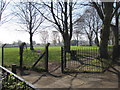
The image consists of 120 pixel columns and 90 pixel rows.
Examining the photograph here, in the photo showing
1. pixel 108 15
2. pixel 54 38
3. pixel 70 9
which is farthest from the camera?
pixel 54 38

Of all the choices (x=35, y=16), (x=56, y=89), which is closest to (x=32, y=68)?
(x=56, y=89)

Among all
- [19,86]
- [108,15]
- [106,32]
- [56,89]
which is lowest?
[56,89]

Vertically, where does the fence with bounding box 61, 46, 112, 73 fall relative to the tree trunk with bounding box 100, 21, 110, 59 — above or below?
below

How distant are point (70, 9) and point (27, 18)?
10671 mm

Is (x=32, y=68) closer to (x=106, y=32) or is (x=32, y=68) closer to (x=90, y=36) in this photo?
(x=106, y=32)

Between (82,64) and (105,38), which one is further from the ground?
(105,38)

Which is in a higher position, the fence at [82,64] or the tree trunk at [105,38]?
the tree trunk at [105,38]

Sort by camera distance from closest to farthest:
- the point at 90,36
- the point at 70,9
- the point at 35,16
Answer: the point at 70,9, the point at 35,16, the point at 90,36

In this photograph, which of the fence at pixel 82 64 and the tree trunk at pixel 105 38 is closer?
the fence at pixel 82 64

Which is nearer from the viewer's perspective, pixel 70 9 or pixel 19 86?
pixel 19 86

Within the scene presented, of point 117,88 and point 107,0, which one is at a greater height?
point 107,0

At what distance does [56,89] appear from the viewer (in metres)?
4.14

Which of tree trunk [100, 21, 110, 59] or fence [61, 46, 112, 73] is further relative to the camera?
tree trunk [100, 21, 110, 59]

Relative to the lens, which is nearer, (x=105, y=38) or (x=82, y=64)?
(x=82, y=64)
